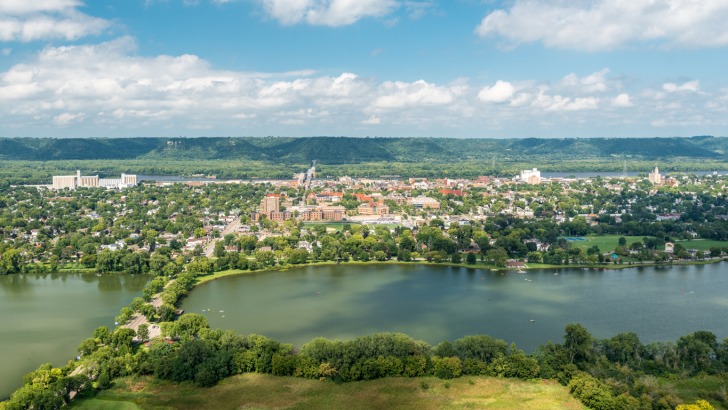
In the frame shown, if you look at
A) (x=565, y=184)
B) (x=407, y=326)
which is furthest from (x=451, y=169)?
(x=407, y=326)

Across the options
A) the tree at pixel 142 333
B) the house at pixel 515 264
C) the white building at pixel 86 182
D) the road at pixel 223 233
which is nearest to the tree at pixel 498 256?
the house at pixel 515 264

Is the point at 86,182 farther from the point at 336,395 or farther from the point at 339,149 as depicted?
the point at 336,395

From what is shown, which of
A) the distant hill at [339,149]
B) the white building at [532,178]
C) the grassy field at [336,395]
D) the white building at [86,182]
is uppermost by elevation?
the distant hill at [339,149]

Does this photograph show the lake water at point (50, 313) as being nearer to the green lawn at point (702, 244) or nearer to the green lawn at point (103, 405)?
the green lawn at point (103, 405)

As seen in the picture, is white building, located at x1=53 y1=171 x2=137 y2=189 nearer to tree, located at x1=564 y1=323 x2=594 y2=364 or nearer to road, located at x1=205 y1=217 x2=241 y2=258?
road, located at x1=205 y1=217 x2=241 y2=258

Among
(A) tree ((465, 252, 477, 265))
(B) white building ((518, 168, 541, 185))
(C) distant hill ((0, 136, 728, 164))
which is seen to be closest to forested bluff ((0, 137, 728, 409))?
(A) tree ((465, 252, 477, 265))

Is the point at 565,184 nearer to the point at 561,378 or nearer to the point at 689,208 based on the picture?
the point at 689,208

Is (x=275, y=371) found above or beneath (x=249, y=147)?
beneath
